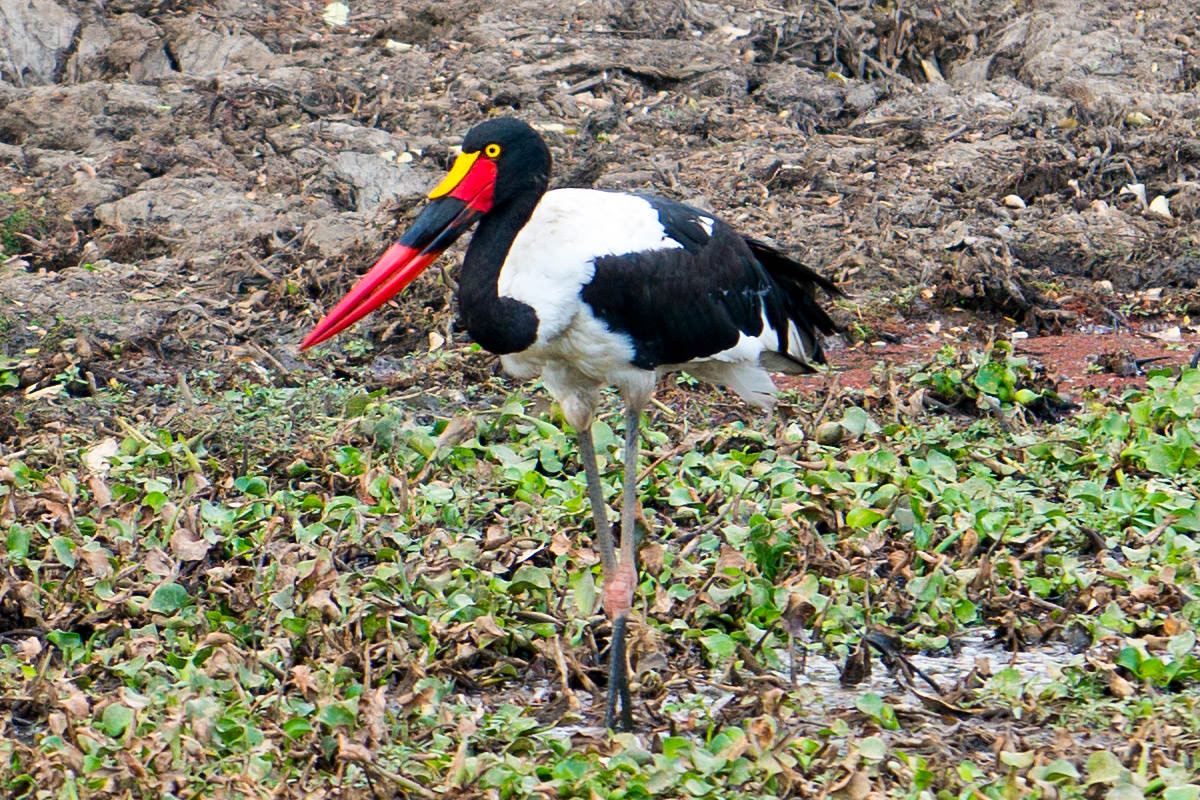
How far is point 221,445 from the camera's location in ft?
18.4

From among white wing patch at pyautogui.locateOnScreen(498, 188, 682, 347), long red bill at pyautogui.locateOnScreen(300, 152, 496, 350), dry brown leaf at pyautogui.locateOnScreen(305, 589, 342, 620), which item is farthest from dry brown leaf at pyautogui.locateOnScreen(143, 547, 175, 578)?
white wing patch at pyautogui.locateOnScreen(498, 188, 682, 347)

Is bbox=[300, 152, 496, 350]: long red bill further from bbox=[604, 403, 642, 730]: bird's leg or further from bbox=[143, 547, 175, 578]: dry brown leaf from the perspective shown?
bbox=[143, 547, 175, 578]: dry brown leaf

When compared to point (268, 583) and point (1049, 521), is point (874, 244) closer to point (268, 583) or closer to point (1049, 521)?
point (1049, 521)

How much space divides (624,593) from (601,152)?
4471mm

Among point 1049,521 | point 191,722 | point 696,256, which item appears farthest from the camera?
point 1049,521

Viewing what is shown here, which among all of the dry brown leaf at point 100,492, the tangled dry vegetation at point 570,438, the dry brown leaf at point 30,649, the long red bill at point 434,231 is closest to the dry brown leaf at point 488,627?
the tangled dry vegetation at point 570,438

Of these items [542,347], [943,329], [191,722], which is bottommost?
[943,329]

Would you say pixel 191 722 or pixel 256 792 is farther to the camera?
pixel 191 722

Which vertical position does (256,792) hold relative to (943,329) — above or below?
above

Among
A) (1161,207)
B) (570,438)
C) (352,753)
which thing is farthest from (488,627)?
(1161,207)

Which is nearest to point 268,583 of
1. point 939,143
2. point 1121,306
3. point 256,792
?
point 256,792

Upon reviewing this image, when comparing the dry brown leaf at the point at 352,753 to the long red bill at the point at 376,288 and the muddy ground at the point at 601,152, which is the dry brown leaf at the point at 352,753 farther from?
the muddy ground at the point at 601,152

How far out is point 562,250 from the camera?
13.4 ft

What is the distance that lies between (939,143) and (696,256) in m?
4.74
